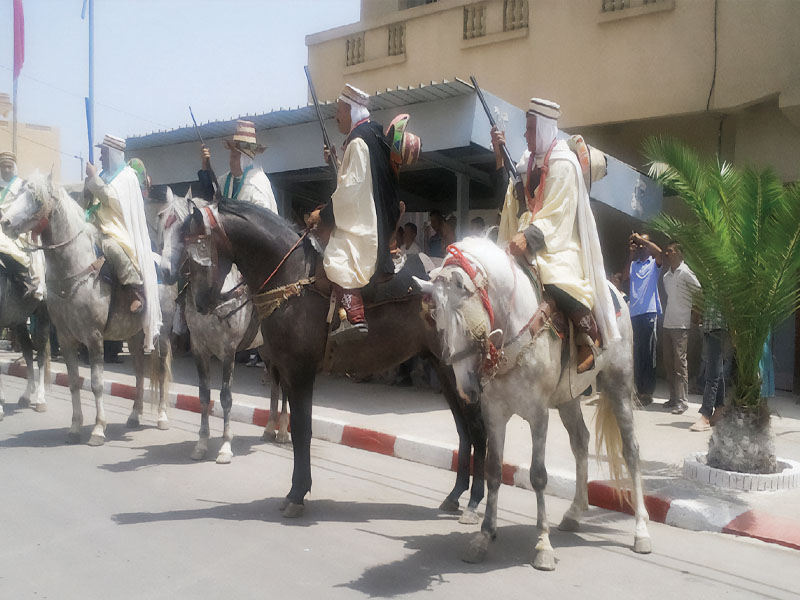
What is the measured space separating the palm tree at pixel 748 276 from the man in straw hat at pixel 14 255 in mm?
7458

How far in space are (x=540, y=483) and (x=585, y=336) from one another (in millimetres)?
890

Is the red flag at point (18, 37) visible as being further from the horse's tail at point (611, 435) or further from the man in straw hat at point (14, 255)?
the horse's tail at point (611, 435)

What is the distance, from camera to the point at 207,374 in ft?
22.2

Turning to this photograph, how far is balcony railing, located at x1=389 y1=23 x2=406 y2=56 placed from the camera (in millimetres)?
14398

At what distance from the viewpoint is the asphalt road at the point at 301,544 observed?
147 inches

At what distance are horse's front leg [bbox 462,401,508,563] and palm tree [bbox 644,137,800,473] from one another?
8.08 ft

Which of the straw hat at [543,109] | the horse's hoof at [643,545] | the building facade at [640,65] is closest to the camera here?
the horse's hoof at [643,545]

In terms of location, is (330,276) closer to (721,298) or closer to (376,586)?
(376,586)

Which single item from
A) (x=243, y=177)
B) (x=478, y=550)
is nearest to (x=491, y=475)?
(x=478, y=550)

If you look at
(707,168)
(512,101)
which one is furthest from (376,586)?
(512,101)

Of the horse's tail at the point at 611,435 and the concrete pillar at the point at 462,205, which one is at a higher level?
the concrete pillar at the point at 462,205

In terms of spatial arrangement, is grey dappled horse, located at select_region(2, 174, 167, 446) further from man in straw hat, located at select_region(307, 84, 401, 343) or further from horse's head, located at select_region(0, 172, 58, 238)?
man in straw hat, located at select_region(307, 84, 401, 343)

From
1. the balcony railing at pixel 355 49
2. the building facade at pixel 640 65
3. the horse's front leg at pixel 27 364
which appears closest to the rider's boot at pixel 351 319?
the horse's front leg at pixel 27 364

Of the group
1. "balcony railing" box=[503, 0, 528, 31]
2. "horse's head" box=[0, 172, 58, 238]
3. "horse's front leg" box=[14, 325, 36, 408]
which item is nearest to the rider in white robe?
"horse's front leg" box=[14, 325, 36, 408]
